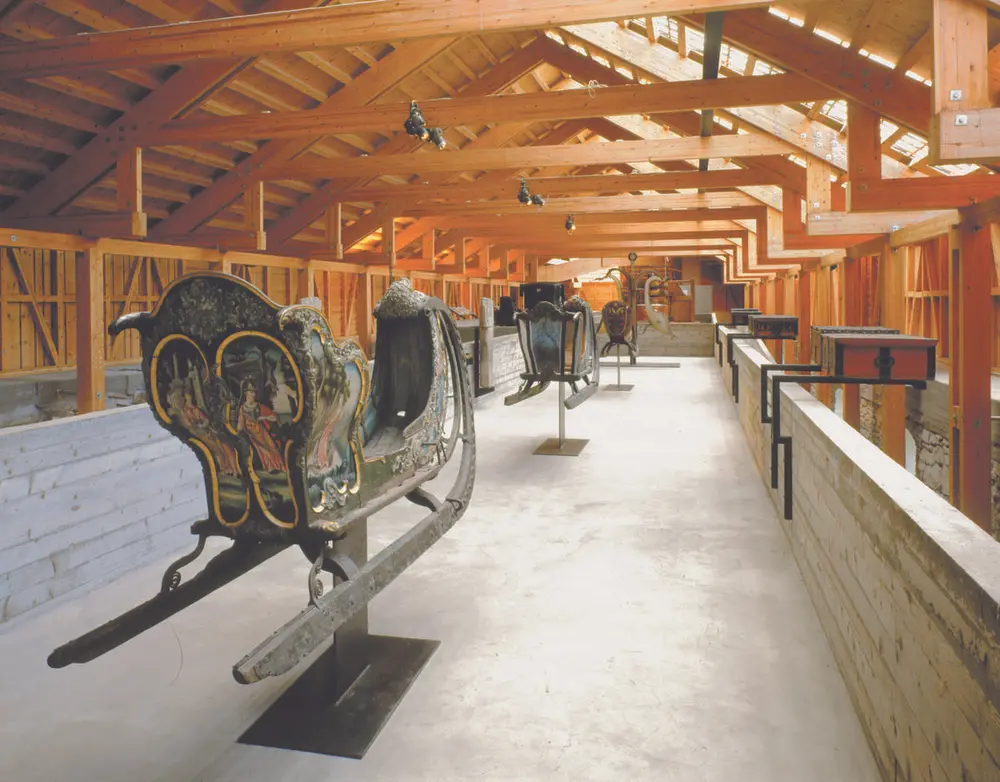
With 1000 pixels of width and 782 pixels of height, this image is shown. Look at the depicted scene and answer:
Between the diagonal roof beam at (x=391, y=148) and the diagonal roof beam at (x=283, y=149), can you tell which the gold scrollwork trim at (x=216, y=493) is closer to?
the diagonal roof beam at (x=283, y=149)

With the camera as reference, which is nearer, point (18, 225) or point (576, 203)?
point (18, 225)

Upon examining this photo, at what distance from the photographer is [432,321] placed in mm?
2875

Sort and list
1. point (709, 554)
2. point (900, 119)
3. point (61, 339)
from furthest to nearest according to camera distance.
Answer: point (61, 339), point (900, 119), point (709, 554)

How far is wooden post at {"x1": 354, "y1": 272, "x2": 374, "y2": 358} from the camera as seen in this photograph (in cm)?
1197

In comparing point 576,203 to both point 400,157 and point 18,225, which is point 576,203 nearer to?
point 400,157

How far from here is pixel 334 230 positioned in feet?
36.0

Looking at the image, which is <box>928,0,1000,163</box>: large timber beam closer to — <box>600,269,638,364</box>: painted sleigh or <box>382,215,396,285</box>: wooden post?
<box>600,269,638,364</box>: painted sleigh

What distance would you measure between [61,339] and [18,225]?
222 cm

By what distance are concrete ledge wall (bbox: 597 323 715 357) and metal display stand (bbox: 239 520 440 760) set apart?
1634 centimetres

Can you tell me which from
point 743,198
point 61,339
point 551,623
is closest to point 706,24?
point 551,623

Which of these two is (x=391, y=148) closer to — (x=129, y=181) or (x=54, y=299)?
(x=129, y=181)

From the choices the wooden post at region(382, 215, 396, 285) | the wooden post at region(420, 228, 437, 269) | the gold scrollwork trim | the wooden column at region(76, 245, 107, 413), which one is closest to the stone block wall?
the gold scrollwork trim

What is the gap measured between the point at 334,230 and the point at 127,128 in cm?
374

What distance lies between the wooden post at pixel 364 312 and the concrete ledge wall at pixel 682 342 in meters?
7.84
